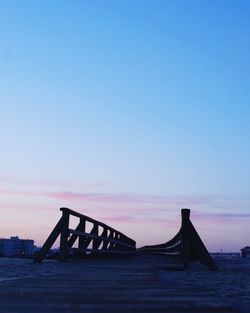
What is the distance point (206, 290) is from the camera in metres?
5.49

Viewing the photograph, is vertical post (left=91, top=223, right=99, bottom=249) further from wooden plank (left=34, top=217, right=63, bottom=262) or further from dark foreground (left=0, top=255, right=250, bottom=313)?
dark foreground (left=0, top=255, right=250, bottom=313)

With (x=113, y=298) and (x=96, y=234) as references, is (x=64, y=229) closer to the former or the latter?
(x=96, y=234)

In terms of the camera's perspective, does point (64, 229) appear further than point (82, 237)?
No

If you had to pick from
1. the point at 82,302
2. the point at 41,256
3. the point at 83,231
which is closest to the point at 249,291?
the point at 82,302

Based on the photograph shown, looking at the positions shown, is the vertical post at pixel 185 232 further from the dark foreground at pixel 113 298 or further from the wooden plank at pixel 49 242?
the dark foreground at pixel 113 298

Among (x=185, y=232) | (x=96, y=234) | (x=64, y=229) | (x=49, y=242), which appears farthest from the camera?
(x=96, y=234)

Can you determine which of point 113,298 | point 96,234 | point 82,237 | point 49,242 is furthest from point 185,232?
point 113,298

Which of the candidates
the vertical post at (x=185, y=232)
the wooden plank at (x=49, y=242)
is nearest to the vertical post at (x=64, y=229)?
the wooden plank at (x=49, y=242)

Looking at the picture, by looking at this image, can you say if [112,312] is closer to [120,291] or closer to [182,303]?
[182,303]

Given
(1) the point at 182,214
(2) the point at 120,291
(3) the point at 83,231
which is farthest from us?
(3) the point at 83,231

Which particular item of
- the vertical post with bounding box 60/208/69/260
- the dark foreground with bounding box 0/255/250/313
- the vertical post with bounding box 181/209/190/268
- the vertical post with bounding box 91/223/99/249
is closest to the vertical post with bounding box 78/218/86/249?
the vertical post with bounding box 60/208/69/260

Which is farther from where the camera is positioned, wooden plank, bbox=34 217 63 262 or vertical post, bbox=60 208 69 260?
vertical post, bbox=60 208 69 260

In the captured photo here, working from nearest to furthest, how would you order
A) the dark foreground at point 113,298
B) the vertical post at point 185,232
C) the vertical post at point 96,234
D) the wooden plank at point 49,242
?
the dark foreground at point 113,298 < the vertical post at point 185,232 < the wooden plank at point 49,242 < the vertical post at point 96,234

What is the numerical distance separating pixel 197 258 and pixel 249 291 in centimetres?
535
